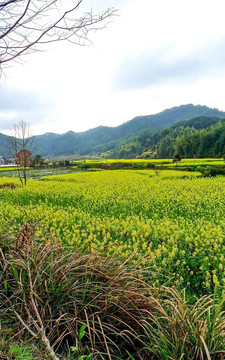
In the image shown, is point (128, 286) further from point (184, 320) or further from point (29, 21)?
point (29, 21)

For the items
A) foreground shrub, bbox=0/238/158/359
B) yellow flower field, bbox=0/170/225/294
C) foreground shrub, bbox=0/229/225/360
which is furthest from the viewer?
yellow flower field, bbox=0/170/225/294

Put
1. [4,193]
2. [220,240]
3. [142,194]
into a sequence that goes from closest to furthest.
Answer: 1. [220,240]
2. [142,194]
3. [4,193]

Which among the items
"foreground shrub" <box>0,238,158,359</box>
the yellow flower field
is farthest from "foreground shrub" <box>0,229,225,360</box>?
the yellow flower field

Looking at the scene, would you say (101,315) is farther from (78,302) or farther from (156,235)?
(156,235)

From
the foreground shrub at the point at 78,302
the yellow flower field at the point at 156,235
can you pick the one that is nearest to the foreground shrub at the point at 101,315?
the foreground shrub at the point at 78,302

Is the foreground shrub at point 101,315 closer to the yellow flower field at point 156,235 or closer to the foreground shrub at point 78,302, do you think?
the foreground shrub at point 78,302

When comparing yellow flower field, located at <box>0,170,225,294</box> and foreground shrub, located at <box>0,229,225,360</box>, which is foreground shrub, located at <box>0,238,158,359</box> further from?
yellow flower field, located at <box>0,170,225,294</box>

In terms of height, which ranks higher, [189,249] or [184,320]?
[184,320]

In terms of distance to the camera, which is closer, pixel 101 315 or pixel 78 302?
pixel 101 315

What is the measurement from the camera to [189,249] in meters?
3.99

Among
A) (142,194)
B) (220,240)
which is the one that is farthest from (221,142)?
(220,240)

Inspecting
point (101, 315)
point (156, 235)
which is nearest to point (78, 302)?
point (101, 315)

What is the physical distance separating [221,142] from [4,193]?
5877 cm

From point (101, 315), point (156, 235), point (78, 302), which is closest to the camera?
point (101, 315)
